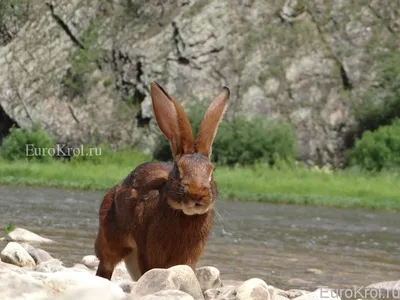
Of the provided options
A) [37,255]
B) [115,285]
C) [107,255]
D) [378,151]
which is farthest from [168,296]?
[378,151]

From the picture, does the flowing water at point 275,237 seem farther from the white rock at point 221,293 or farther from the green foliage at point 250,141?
the green foliage at point 250,141

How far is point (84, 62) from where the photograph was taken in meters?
57.3

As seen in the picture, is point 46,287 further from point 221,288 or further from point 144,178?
point 221,288

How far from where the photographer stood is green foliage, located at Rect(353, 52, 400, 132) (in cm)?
5188

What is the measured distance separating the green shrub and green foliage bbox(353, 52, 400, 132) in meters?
3.56

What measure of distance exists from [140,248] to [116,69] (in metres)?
50.6

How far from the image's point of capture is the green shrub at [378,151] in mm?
44656

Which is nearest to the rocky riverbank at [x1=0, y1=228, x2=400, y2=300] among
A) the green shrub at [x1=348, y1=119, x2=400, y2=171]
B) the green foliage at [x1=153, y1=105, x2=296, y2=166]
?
the green shrub at [x1=348, y1=119, x2=400, y2=171]

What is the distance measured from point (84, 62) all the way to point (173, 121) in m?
51.7

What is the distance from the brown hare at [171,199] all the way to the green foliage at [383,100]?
149 feet

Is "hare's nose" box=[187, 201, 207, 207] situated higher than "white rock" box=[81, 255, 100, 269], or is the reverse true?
"hare's nose" box=[187, 201, 207, 207]

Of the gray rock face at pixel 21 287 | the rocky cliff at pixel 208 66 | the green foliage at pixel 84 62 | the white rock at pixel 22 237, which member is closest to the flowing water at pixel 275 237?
the white rock at pixel 22 237

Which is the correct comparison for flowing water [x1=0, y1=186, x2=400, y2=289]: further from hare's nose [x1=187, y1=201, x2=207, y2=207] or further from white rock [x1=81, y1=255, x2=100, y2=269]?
hare's nose [x1=187, y1=201, x2=207, y2=207]

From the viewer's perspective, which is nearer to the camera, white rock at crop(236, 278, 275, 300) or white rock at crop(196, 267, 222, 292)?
white rock at crop(236, 278, 275, 300)
